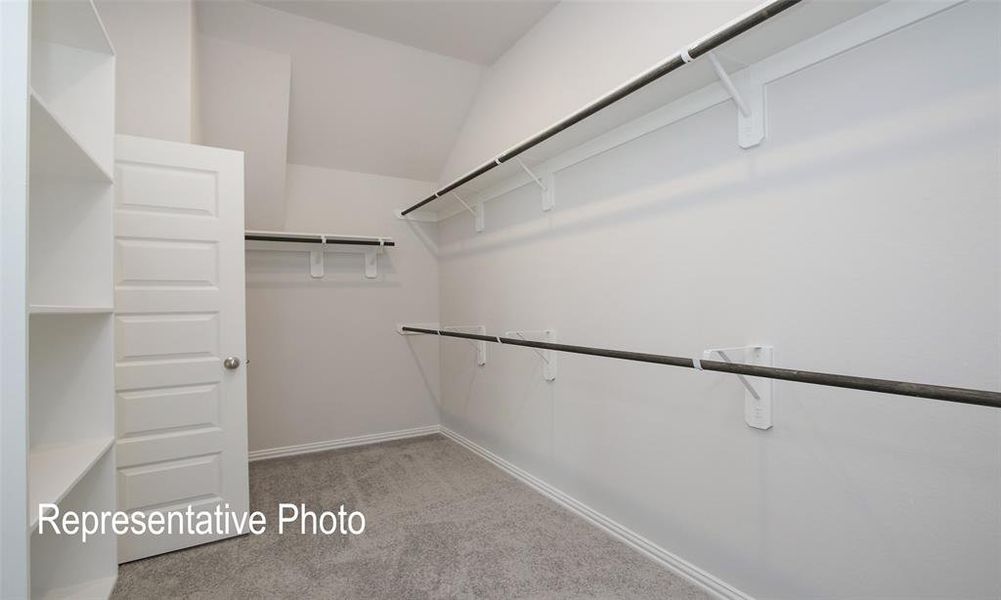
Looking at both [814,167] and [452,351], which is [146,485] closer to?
[452,351]

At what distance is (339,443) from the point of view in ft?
10.7

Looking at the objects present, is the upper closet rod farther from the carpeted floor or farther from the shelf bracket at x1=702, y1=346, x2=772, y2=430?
the shelf bracket at x1=702, y1=346, x2=772, y2=430

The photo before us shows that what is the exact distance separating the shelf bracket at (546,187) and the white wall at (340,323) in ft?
5.08

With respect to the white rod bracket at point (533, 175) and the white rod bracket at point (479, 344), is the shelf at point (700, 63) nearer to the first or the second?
the white rod bracket at point (533, 175)

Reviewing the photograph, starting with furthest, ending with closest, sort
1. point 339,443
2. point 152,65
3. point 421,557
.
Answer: point 339,443
point 152,65
point 421,557

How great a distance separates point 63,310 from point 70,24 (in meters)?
0.90

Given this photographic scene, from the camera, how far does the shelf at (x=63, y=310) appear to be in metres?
0.94

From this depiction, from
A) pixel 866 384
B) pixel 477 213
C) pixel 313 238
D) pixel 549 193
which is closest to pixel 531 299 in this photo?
pixel 549 193

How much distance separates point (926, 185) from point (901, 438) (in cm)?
63

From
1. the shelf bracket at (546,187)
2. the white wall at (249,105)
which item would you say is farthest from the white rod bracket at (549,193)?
the white wall at (249,105)

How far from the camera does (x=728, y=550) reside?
1.49m

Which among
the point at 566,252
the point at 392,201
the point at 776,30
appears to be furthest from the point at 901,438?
the point at 392,201

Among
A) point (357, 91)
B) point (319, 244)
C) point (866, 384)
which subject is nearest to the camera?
point (866, 384)

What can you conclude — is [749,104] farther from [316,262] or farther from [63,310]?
[316,262]
